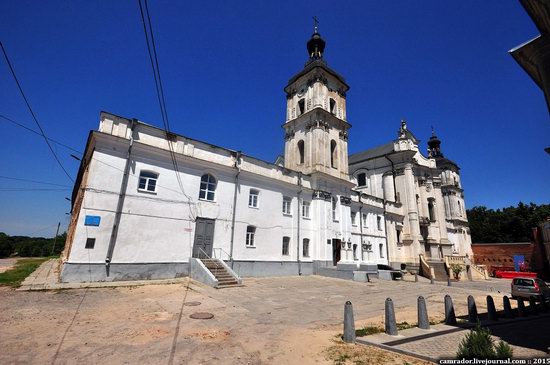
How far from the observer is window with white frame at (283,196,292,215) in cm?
2396

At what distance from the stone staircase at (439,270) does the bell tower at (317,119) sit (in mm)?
16693

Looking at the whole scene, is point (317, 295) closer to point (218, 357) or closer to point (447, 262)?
point (218, 357)

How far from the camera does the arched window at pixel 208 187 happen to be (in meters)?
19.1

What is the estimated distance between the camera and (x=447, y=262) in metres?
34.4

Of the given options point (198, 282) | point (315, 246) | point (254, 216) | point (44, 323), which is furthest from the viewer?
point (315, 246)

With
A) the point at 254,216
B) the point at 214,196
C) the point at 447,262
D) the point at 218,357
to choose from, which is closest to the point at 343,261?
the point at 254,216

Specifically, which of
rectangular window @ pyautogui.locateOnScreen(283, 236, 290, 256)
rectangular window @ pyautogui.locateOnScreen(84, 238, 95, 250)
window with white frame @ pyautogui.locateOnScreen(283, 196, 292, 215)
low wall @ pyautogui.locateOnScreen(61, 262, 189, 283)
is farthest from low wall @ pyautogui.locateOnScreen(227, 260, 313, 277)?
rectangular window @ pyautogui.locateOnScreen(84, 238, 95, 250)

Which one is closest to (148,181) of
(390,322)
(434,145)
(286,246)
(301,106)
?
(286,246)

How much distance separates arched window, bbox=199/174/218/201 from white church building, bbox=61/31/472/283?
0.07m

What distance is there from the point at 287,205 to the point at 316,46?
21.7 meters

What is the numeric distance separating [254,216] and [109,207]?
10125mm

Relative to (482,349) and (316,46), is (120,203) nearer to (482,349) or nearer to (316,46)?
(482,349)

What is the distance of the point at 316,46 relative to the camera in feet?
109

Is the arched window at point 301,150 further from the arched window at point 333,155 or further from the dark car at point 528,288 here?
the dark car at point 528,288
